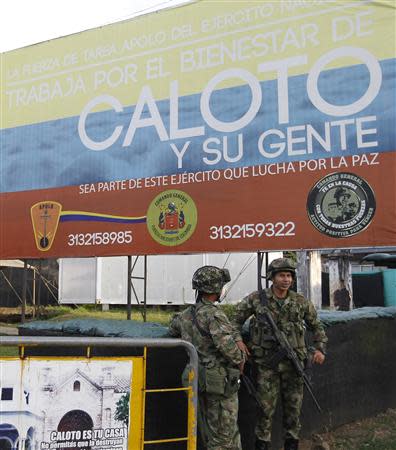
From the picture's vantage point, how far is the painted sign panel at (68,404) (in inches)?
103

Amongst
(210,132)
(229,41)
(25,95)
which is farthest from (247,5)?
(25,95)

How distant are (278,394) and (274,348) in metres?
0.36

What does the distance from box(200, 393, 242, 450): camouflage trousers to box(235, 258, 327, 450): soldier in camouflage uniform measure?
1.36ft

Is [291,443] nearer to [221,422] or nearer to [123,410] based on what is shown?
[221,422]

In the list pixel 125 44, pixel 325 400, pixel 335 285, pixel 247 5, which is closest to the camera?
pixel 325 400

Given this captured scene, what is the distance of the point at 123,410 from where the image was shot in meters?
2.90

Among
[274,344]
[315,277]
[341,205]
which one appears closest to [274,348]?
[274,344]

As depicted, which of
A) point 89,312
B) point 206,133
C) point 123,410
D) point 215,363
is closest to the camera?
point 123,410

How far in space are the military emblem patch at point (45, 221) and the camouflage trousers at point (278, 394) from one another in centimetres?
358

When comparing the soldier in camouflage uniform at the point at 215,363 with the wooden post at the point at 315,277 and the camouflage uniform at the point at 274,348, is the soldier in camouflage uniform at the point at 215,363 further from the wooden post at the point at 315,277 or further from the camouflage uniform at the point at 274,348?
the wooden post at the point at 315,277

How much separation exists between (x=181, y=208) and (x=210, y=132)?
0.85 meters

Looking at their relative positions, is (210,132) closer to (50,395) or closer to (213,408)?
(213,408)

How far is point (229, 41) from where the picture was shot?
567cm

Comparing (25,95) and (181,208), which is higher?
(25,95)
